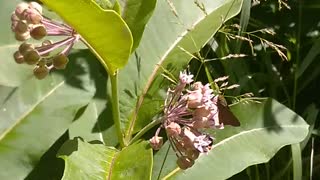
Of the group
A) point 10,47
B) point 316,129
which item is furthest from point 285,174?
point 10,47

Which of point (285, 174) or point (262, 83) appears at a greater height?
point (262, 83)

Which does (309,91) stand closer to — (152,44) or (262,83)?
(262,83)

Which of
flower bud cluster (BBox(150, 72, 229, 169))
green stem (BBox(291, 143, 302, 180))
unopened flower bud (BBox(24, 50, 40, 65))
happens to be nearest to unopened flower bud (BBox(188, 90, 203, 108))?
flower bud cluster (BBox(150, 72, 229, 169))

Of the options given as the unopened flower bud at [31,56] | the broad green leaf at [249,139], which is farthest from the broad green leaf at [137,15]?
the broad green leaf at [249,139]

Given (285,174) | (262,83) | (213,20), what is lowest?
(285,174)

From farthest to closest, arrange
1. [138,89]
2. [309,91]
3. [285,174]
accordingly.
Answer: [309,91] → [285,174] → [138,89]

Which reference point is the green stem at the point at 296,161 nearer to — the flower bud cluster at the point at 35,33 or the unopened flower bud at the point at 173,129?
the unopened flower bud at the point at 173,129

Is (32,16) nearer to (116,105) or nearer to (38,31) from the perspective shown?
(38,31)

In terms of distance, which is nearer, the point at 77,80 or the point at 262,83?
the point at 77,80
